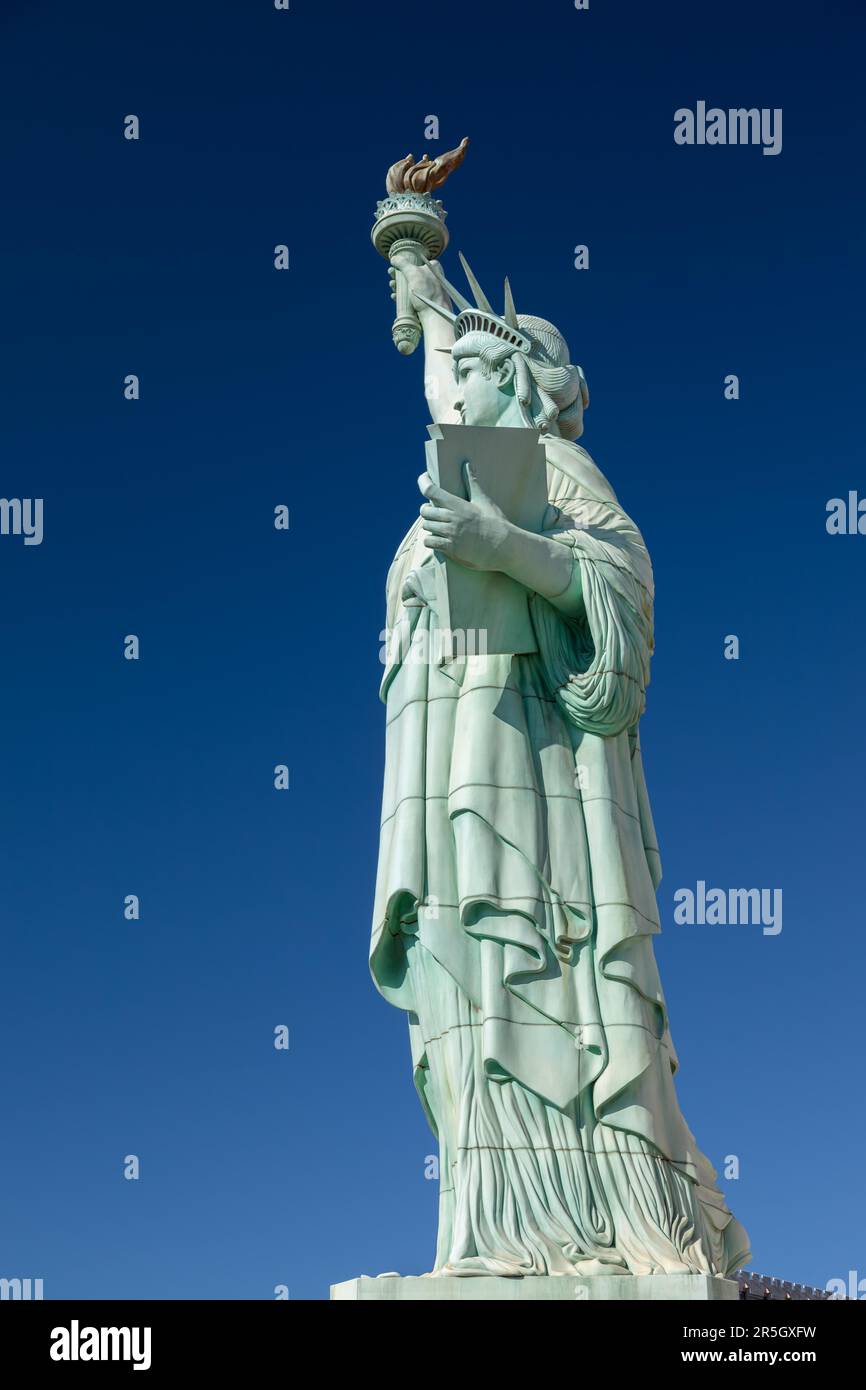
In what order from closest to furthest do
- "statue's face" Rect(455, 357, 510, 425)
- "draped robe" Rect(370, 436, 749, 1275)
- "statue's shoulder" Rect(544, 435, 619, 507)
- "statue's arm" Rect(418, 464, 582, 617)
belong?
1. "draped robe" Rect(370, 436, 749, 1275)
2. "statue's arm" Rect(418, 464, 582, 617)
3. "statue's face" Rect(455, 357, 510, 425)
4. "statue's shoulder" Rect(544, 435, 619, 507)

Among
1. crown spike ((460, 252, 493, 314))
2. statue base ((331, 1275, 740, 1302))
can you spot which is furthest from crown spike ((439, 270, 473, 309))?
statue base ((331, 1275, 740, 1302))

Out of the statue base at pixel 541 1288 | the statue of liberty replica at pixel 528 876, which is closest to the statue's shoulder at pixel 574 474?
the statue of liberty replica at pixel 528 876

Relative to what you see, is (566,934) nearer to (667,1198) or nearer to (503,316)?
→ (667,1198)

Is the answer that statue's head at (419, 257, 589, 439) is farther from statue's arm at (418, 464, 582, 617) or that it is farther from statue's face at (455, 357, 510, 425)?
statue's arm at (418, 464, 582, 617)

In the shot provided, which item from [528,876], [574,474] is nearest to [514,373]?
[574,474]

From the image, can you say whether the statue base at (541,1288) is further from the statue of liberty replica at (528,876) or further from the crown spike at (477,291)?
the crown spike at (477,291)
